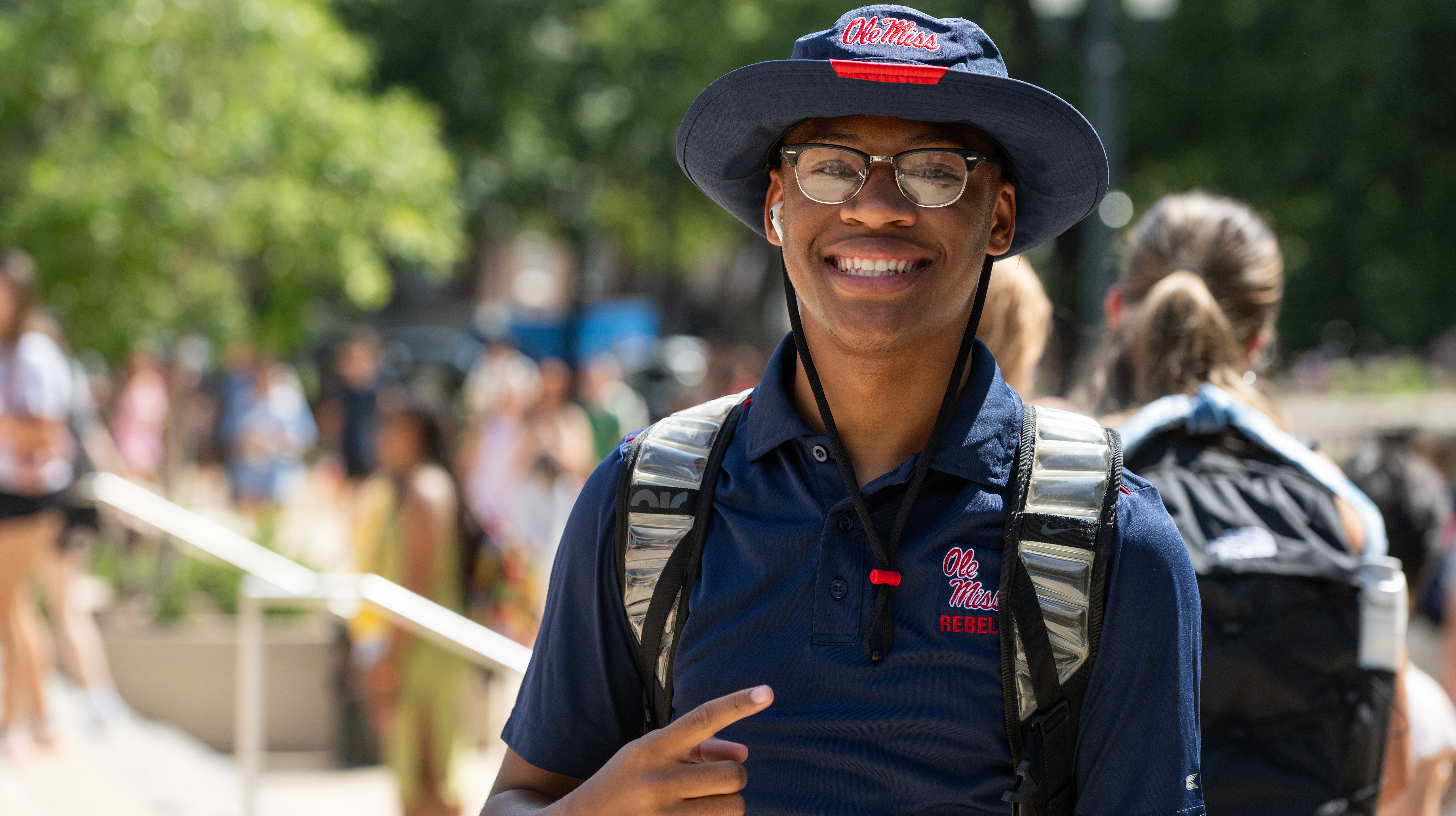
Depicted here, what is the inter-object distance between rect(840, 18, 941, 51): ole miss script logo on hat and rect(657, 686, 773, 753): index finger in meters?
0.80

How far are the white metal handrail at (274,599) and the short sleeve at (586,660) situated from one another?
2374 mm

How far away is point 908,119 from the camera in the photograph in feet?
5.66

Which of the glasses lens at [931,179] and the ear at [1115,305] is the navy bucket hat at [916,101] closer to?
the glasses lens at [931,179]

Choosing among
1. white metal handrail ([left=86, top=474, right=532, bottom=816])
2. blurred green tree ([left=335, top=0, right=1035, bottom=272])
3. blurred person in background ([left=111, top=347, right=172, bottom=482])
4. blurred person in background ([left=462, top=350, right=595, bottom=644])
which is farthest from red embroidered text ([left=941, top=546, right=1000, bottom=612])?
blurred green tree ([left=335, top=0, right=1035, bottom=272])

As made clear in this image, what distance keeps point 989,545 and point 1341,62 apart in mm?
11079

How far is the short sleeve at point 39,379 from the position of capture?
19.6 feet

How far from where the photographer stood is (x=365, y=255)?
9.00 metres

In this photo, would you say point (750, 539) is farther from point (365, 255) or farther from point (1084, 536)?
point (365, 255)

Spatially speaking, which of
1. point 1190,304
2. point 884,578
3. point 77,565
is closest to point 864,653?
point 884,578

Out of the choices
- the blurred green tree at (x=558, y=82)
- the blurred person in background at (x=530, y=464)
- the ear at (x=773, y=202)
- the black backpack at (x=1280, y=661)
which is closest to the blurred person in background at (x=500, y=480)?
the blurred person in background at (x=530, y=464)

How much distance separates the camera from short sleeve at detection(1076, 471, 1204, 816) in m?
1.61

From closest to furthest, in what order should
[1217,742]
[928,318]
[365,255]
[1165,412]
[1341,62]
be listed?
[928,318]
[1217,742]
[1165,412]
[365,255]
[1341,62]

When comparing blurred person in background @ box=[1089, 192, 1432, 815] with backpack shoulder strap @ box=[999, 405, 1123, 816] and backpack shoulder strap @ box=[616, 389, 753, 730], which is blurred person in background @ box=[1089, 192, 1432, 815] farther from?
backpack shoulder strap @ box=[616, 389, 753, 730]

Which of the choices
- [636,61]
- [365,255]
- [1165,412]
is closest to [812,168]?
[1165,412]
